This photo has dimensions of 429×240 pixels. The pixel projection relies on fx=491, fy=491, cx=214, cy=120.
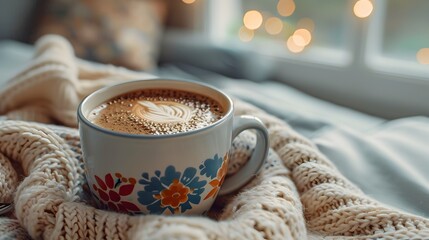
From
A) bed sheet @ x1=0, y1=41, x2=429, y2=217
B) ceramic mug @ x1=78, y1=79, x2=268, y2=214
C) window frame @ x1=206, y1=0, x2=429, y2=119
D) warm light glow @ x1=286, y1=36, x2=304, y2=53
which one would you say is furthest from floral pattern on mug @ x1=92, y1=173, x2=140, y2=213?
warm light glow @ x1=286, y1=36, x2=304, y2=53

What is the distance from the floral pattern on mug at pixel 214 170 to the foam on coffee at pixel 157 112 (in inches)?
1.2

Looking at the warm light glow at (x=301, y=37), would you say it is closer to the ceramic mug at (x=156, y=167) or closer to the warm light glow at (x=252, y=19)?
the warm light glow at (x=252, y=19)

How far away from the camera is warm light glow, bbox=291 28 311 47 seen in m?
1.14

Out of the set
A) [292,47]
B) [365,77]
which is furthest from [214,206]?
[292,47]

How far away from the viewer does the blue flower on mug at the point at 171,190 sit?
1.22ft

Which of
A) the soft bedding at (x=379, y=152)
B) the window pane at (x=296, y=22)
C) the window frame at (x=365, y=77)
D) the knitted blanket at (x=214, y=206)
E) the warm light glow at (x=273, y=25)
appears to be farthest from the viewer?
the warm light glow at (x=273, y=25)

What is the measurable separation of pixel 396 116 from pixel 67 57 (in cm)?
63

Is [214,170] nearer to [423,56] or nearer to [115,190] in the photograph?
[115,190]

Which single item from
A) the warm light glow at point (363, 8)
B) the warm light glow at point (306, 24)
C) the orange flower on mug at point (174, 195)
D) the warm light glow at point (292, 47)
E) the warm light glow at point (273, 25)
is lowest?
the warm light glow at point (292, 47)

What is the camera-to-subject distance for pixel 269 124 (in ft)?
1.77

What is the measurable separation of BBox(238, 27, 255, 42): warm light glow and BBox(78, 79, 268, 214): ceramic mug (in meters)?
0.87

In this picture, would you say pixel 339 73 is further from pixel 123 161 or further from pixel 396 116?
pixel 123 161

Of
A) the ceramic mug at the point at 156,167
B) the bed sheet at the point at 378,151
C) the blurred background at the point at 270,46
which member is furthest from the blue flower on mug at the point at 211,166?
the blurred background at the point at 270,46

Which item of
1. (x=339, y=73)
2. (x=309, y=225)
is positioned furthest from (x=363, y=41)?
(x=309, y=225)
